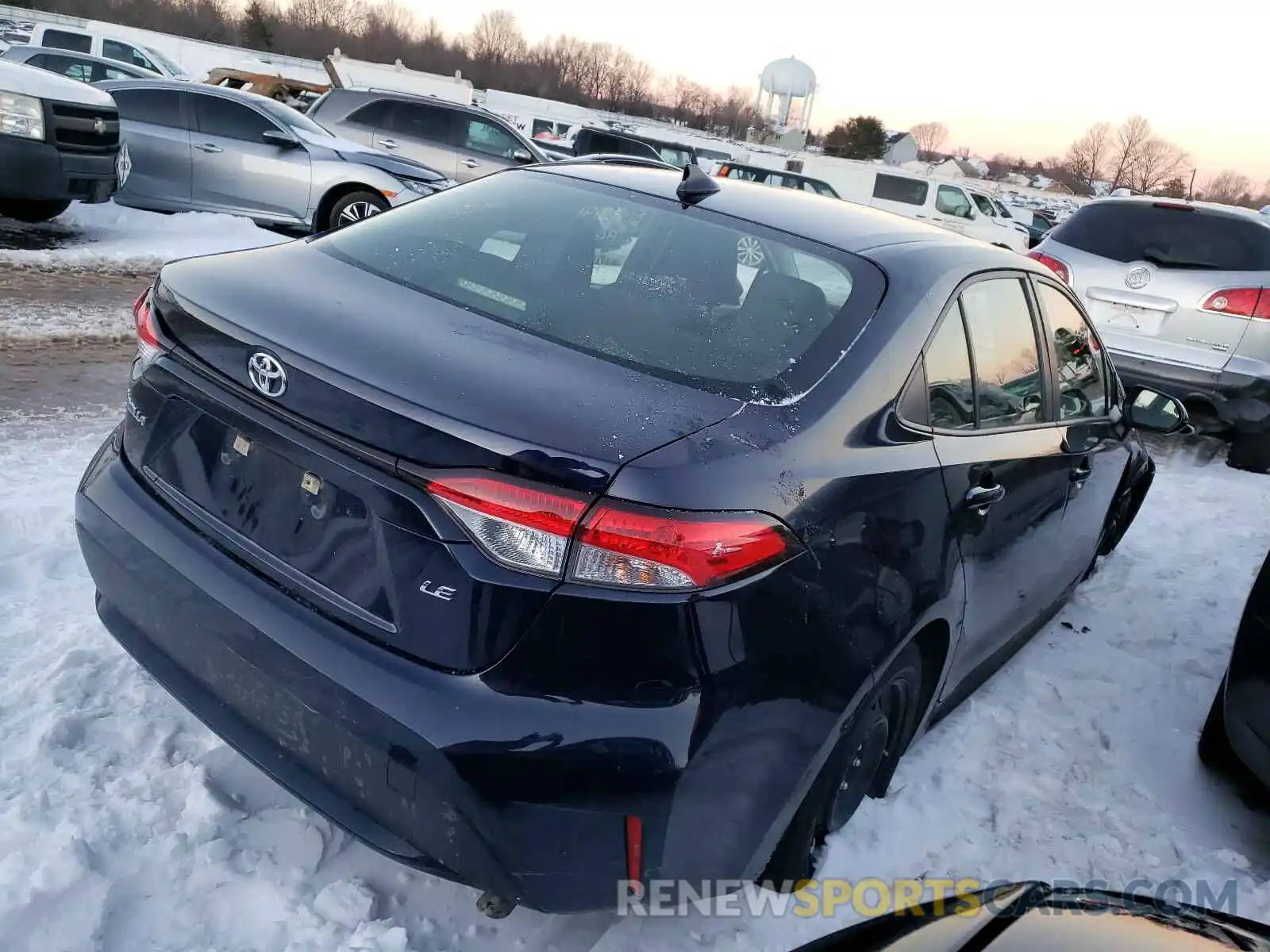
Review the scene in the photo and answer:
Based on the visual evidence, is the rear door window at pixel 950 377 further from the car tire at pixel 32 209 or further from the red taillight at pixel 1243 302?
the car tire at pixel 32 209

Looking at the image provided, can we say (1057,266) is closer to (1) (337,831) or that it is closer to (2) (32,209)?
(1) (337,831)

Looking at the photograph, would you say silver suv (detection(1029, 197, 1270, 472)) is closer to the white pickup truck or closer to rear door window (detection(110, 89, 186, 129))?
the white pickup truck

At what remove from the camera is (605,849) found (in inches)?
73.0

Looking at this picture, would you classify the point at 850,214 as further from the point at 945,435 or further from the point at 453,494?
the point at 453,494

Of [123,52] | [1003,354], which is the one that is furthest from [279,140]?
[123,52]

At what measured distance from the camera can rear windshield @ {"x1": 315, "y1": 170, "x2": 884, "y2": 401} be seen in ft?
7.39

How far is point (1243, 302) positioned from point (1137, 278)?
69cm

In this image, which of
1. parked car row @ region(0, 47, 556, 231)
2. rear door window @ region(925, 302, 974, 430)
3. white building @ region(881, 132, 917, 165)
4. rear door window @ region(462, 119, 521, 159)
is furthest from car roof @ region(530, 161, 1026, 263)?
Answer: white building @ region(881, 132, 917, 165)

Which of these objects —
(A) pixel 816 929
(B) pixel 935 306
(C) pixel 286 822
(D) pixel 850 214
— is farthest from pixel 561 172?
(A) pixel 816 929

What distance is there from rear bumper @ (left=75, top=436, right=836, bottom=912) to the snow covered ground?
42 cm

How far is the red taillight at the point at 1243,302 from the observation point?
21.4 ft

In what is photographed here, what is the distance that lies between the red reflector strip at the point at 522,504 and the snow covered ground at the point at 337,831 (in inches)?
42.8

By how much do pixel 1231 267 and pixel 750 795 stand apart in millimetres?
6434

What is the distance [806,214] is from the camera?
9.64 feet
